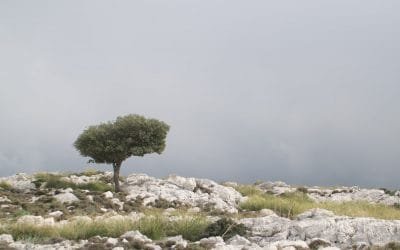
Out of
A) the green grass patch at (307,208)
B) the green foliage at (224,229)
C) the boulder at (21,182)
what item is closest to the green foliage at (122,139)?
the boulder at (21,182)

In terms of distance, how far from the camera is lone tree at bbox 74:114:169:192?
47.1m

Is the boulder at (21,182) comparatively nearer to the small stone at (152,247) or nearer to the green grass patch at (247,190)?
the green grass patch at (247,190)

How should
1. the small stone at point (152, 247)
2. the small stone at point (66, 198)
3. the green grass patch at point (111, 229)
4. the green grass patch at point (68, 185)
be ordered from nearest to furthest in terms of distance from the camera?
the small stone at point (152, 247)
the green grass patch at point (111, 229)
the small stone at point (66, 198)
the green grass patch at point (68, 185)

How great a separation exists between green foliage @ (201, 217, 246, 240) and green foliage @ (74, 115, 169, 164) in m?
30.2

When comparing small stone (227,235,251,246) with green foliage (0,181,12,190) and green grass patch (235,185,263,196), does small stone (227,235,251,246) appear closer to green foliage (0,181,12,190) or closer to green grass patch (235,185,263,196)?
green grass patch (235,185,263,196)

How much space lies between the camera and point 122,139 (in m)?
47.5

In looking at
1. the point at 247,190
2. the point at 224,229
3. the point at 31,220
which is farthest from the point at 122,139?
the point at 224,229

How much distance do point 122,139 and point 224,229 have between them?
31.5 meters

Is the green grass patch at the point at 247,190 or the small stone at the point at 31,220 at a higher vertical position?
the green grass patch at the point at 247,190

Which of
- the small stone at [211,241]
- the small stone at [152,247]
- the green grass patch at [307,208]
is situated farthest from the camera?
the green grass patch at [307,208]

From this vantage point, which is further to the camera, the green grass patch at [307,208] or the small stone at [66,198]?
the small stone at [66,198]

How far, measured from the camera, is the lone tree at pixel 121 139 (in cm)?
4712

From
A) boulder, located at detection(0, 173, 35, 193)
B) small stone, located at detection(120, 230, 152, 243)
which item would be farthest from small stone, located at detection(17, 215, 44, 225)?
boulder, located at detection(0, 173, 35, 193)

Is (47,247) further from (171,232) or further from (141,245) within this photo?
(171,232)
